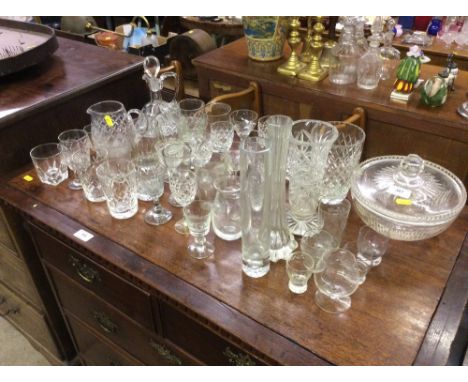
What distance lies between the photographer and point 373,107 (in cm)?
132

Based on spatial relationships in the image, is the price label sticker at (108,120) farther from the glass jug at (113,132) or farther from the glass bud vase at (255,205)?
the glass bud vase at (255,205)

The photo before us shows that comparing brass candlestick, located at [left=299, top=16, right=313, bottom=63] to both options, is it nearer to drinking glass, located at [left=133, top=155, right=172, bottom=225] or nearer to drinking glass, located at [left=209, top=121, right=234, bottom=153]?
drinking glass, located at [left=209, top=121, right=234, bottom=153]

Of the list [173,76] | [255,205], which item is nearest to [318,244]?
[255,205]

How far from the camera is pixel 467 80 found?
1443 millimetres

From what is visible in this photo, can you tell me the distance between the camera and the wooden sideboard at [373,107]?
1249 mm

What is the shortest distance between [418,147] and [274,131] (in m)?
0.82

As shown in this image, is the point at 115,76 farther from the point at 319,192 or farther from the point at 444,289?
the point at 444,289

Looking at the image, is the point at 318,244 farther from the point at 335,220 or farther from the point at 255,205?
the point at 255,205

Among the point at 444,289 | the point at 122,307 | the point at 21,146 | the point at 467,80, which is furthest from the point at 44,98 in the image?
the point at 467,80

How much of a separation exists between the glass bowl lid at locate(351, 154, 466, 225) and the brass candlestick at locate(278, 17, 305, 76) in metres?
0.73

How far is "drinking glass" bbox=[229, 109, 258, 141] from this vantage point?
1.14m

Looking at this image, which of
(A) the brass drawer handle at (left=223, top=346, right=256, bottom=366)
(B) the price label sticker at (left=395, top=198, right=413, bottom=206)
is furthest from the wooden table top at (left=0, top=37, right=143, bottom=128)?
(B) the price label sticker at (left=395, top=198, right=413, bottom=206)

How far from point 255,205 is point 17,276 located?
3.20 ft

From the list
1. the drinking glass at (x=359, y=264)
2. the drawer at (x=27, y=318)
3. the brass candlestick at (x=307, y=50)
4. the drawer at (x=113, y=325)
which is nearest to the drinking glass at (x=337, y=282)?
the drinking glass at (x=359, y=264)
